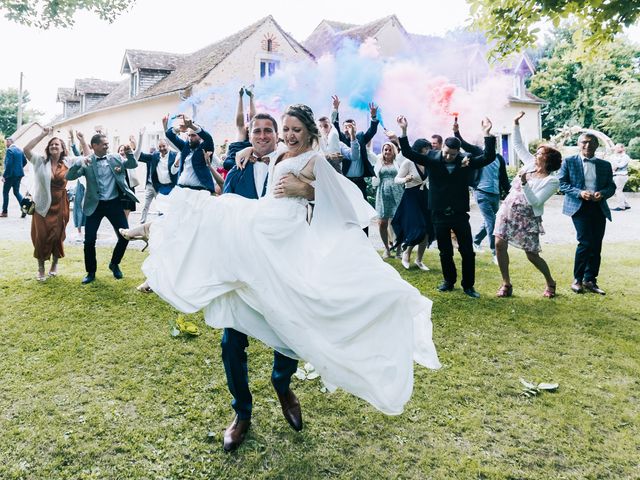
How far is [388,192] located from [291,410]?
650 cm

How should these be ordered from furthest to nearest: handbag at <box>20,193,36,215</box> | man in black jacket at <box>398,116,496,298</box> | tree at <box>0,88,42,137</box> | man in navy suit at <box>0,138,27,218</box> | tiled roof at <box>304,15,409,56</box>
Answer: tree at <box>0,88,42,137</box> → tiled roof at <box>304,15,409,56</box> → man in navy suit at <box>0,138,27,218</box> → handbag at <box>20,193,36,215</box> → man in black jacket at <box>398,116,496,298</box>

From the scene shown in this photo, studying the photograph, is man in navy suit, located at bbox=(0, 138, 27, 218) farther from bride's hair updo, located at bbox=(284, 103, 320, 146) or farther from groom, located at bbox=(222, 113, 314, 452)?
bride's hair updo, located at bbox=(284, 103, 320, 146)

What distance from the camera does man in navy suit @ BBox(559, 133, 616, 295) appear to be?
7.21 metres

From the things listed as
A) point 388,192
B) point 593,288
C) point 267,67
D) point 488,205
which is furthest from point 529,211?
point 267,67

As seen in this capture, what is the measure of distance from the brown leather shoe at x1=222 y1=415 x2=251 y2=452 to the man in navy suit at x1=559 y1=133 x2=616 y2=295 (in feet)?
19.2

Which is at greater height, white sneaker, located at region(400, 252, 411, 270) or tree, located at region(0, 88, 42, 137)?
tree, located at region(0, 88, 42, 137)

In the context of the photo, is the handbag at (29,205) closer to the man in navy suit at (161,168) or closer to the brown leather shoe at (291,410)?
the man in navy suit at (161,168)

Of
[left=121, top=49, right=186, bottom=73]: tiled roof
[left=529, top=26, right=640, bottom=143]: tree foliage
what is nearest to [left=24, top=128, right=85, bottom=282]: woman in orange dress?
[left=121, top=49, right=186, bottom=73]: tiled roof

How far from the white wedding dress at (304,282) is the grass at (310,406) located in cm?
67

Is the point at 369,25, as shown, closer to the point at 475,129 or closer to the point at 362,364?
the point at 475,129

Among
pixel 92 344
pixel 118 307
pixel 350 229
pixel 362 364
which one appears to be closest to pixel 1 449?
pixel 92 344

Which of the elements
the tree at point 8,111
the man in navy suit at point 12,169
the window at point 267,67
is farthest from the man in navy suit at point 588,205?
the tree at point 8,111

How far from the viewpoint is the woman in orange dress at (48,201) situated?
284 inches

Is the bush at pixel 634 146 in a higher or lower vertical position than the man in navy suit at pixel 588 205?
higher
